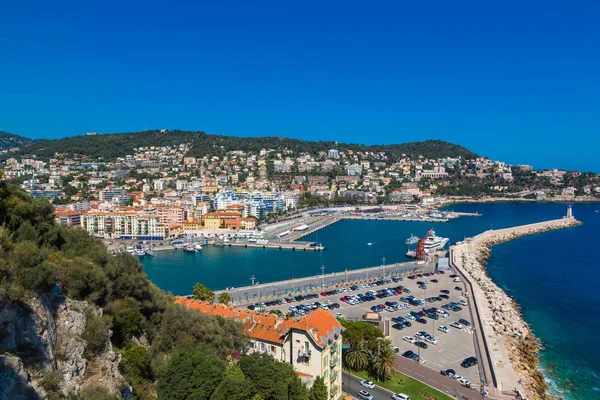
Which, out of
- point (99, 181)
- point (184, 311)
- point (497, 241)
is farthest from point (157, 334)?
point (99, 181)

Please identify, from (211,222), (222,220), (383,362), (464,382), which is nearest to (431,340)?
(464,382)

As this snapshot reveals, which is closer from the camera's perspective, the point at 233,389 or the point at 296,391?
the point at 233,389

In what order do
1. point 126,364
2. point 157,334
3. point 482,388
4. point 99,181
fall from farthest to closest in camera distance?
point 99,181
point 482,388
point 157,334
point 126,364

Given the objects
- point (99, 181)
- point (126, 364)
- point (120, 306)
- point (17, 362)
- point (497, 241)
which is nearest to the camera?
point (17, 362)

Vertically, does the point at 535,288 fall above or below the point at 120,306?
below

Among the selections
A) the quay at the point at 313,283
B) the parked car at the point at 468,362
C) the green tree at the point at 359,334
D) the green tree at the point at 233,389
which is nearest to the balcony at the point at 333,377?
the green tree at the point at 359,334

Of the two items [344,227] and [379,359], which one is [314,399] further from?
[344,227]

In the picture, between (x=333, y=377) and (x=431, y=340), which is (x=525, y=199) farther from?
(x=333, y=377)
